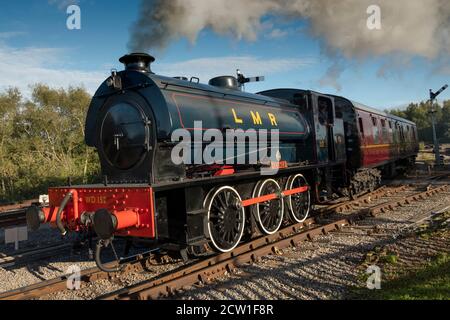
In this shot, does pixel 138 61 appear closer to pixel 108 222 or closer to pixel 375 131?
pixel 108 222

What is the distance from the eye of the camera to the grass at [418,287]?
4527 millimetres

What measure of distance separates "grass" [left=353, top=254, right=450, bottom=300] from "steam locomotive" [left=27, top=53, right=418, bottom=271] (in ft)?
9.20

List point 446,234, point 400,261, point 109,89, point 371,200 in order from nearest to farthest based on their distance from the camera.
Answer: point 400,261 < point 109,89 < point 446,234 < point 371,200

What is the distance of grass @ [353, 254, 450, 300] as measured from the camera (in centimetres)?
453

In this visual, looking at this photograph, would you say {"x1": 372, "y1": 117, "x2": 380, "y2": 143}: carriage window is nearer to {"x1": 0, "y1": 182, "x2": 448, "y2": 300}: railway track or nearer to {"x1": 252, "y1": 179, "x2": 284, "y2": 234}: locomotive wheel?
{"x1": 0, "y1": 182, "x2": 448, "y2": 300}: railway track

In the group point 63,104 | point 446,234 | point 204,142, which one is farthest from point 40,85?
point 446,234

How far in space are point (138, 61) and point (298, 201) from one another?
5.36 m

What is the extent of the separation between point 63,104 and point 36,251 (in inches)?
1122

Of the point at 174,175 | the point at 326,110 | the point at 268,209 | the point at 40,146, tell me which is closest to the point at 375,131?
the point at 326,110

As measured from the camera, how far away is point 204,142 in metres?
6.84

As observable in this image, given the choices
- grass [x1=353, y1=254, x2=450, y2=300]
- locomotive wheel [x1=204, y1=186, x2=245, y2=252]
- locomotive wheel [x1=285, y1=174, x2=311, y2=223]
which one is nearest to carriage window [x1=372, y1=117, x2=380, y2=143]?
locomotive wheel [x1=285, y1=174, x2=311, y2=223]

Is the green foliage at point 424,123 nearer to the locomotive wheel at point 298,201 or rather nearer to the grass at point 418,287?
the locomotive wheel at point 298,201

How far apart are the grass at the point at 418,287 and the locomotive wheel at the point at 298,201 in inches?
157
